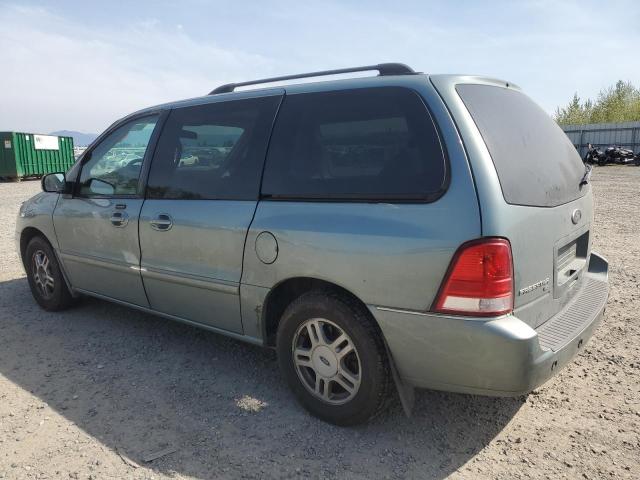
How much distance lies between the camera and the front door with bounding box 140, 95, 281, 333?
3129mm

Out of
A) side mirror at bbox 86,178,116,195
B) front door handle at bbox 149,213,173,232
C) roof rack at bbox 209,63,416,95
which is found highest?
roof rack at bbox 209,63,416,95

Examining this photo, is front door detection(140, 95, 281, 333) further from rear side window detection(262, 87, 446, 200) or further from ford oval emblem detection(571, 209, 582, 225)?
ford oval emblem detection(571, 209, 582, 225)

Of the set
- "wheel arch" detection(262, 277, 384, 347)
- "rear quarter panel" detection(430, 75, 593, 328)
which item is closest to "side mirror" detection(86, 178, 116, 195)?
"wheel arch" detection(262, 277, 384, 347)

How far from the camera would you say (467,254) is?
7.36 ft

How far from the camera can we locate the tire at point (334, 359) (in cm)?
261

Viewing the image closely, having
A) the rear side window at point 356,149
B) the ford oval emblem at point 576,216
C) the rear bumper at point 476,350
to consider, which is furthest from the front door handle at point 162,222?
the ford oval emblem at point 576,216

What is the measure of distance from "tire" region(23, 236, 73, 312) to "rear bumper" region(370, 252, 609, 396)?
3.49 m

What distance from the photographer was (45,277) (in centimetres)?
486

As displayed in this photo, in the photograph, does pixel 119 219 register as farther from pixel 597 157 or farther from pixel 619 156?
pixel 619 156

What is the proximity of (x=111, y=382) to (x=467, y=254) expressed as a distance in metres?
2.55

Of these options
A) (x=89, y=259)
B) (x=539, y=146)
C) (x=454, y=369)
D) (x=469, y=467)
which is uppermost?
(x=539, y=146)

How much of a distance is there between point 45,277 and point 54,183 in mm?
960

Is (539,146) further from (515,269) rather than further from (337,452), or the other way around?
(337,452)

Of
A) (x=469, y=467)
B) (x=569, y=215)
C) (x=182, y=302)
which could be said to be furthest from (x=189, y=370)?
(x=569, y=215)
